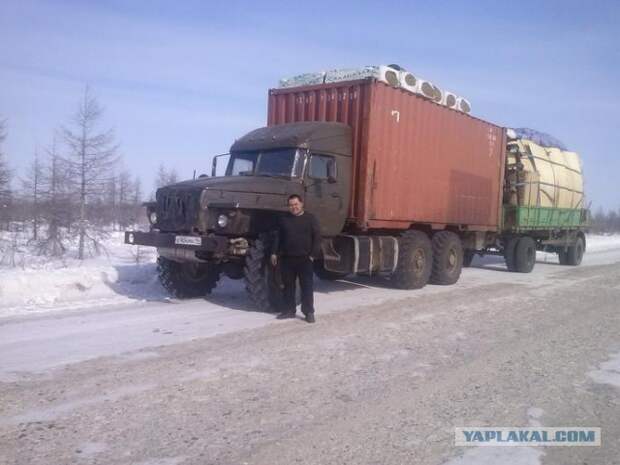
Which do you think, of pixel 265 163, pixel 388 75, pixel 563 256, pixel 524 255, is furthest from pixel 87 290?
pixel 563 256

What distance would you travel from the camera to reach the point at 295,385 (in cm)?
458

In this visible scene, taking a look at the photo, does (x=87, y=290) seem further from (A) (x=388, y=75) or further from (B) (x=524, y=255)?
(B) (x=524, y=255)

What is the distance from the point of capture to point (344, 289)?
1057 centimetres

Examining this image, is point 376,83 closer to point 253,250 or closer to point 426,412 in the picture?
point 253,250

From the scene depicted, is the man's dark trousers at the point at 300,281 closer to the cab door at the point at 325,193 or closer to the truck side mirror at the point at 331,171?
the cab door at the point at 325,193

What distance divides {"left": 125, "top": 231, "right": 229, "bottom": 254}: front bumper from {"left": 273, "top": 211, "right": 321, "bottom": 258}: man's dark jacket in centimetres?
77

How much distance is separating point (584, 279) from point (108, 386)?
12.8 meters

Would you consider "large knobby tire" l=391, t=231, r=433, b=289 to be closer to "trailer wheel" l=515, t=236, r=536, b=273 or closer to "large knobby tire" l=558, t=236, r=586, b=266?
"trailer wheel" l=515, t=236, r=536, b=273

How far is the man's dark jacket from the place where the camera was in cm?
713

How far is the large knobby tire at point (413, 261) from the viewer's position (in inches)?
417

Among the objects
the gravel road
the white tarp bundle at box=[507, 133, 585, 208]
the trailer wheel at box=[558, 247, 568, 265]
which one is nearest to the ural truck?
the gravel road

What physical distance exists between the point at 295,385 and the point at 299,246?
2814 millimetres

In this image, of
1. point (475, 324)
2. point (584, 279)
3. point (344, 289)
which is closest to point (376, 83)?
point (344, 289)

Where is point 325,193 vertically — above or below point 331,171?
below
